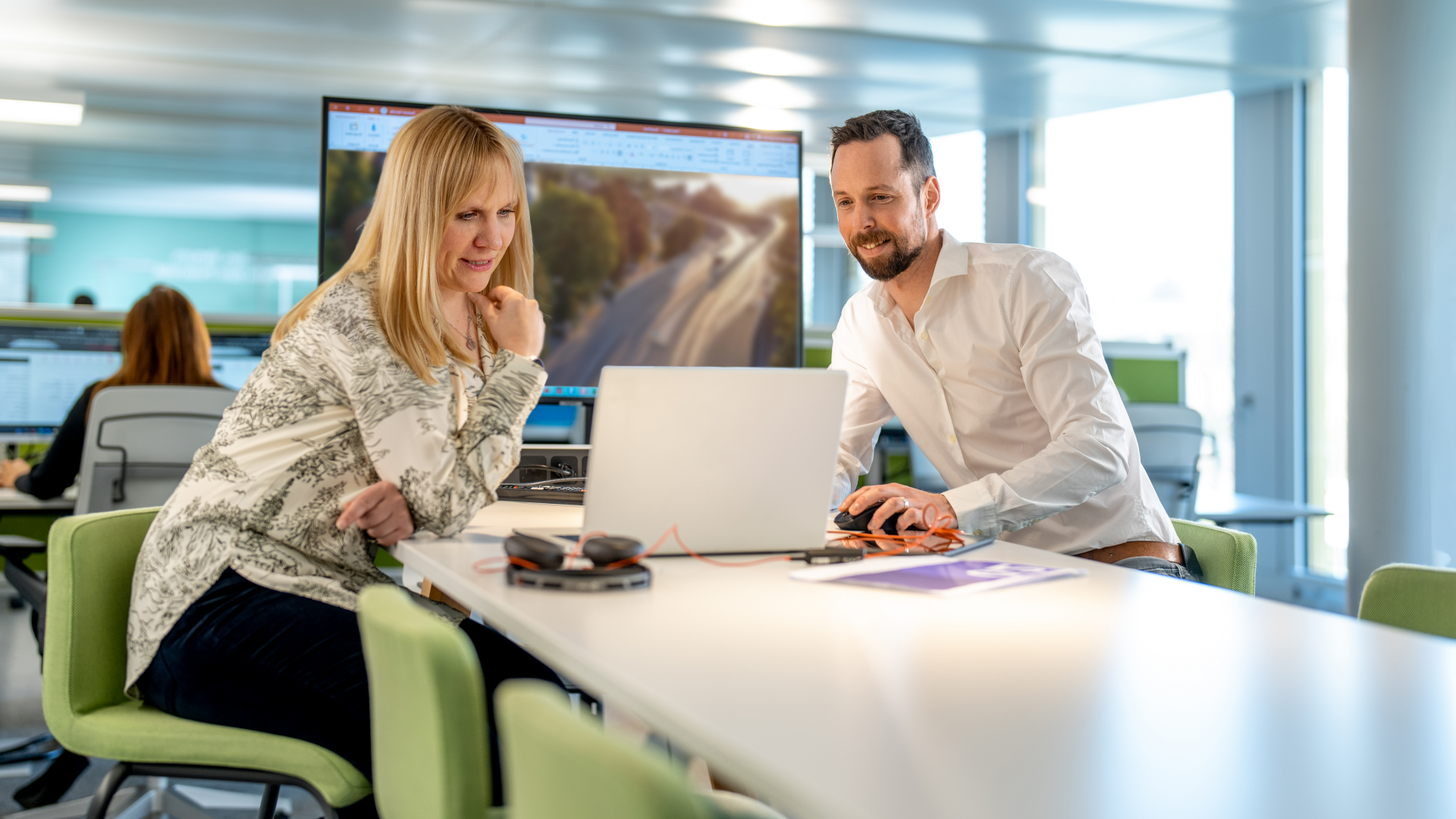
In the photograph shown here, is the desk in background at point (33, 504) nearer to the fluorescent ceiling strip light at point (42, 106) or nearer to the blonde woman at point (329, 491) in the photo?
the blonde woman at point (329, 491)

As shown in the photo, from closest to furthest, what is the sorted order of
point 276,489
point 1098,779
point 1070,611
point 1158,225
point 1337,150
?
point 1098,779 → point 1070,611 → point 276,489 → point 1337,150 → point 1158,225

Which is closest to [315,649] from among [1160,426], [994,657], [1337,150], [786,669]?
[786,669]

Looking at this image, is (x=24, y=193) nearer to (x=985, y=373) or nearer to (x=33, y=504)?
(x=33, y=504)

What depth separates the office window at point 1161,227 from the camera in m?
6.19

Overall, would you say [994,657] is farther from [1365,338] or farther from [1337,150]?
[1337,150]

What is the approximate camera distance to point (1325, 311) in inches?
226

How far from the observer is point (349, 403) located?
149 centimetres

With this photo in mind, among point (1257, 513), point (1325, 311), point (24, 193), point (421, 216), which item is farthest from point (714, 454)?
point (24, 193)

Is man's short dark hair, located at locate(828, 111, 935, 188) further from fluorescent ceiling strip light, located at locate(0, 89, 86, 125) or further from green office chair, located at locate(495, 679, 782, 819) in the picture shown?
fluorescent ceiling strip light, located at locate(0, 89, 86, 125)

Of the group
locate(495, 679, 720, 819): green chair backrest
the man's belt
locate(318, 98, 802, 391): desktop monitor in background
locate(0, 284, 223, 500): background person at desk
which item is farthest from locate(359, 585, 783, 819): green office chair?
locate(0, 284, 223, 500): background person at desk

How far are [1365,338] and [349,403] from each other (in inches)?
126

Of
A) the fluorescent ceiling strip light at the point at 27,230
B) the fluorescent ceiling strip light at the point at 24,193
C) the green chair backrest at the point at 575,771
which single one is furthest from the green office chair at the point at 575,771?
the fluorescent ceiling strip light at the point at 27,230

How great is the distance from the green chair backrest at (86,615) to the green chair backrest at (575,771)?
1.10 meters

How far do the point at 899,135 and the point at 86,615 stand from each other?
1.49 metres
